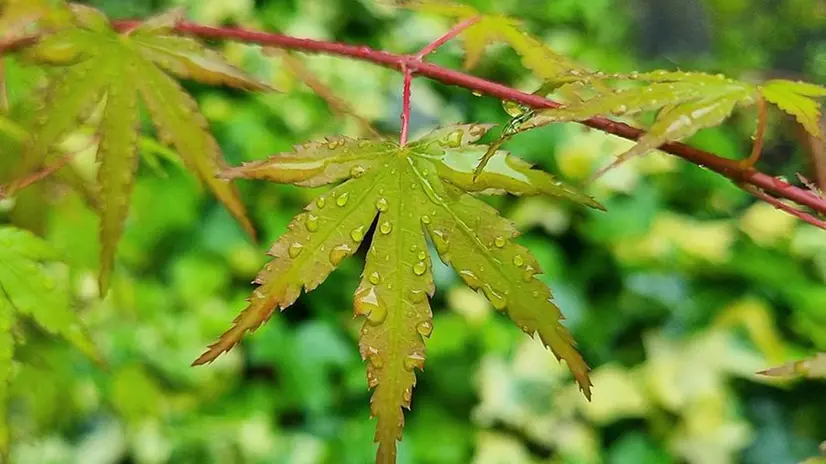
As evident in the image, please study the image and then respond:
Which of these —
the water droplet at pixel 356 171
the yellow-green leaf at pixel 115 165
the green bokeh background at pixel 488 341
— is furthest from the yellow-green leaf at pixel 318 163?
the green bokeh background at pixel 488 341

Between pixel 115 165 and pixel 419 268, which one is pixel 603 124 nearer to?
pixel 419 268

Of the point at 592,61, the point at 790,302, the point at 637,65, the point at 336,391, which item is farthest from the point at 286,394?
the point at 637,65

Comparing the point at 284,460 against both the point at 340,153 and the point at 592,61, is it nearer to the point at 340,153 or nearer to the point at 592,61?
the point at 340,153

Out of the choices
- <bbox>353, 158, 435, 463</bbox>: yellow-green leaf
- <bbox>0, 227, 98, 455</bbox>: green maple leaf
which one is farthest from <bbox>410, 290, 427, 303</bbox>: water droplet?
<bbox>0, 227, 98, 455</bbox>: green maple leaf

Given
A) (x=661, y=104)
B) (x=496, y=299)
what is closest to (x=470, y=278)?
(x=496, y=299)

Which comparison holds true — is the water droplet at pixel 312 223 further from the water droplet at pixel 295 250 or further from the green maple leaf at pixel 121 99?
the green maple leaf at pixel 121 99

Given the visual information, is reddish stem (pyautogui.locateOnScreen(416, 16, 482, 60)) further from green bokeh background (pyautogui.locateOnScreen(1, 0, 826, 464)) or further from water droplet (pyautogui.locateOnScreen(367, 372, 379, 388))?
green bokeh background (pyautogui.locateOnScreen(1, 0, 826, 464))
